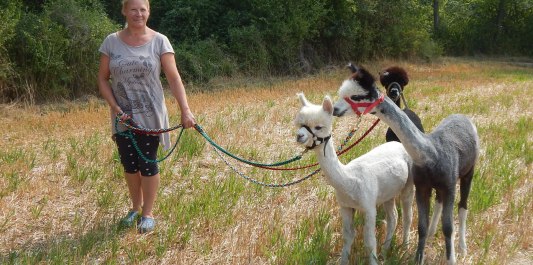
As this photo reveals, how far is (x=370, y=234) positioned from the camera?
127 inches

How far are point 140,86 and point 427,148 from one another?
87.3 inches

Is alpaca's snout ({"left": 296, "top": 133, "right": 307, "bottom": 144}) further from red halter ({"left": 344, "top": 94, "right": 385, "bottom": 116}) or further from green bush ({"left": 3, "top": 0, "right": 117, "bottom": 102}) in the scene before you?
green bush ({"left": 3, "top": 0, "right": 117, "bottom": 102})

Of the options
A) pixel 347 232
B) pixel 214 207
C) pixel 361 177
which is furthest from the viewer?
pixel 214 207

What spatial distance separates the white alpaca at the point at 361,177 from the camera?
2926mm

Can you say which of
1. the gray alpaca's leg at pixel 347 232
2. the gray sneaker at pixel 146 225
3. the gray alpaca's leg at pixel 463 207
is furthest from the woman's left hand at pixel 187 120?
the gray alpaca's leg at pixel 463 207

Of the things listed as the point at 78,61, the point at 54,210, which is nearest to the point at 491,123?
the point at 54,210

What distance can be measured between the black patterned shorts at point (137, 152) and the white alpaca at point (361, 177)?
146 centimetres

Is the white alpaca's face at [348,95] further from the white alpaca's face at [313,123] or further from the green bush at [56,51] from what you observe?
the green bush at [56,51]

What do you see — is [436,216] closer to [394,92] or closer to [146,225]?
[394,92]

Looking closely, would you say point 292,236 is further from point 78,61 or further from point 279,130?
point 78,61

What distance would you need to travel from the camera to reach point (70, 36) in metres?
13.2

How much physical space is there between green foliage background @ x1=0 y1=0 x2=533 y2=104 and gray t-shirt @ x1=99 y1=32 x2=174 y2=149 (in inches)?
368

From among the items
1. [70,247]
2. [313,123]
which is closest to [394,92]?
[313,123]

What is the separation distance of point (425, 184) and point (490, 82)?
14287mm
